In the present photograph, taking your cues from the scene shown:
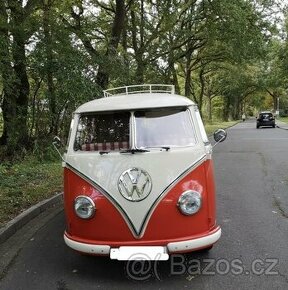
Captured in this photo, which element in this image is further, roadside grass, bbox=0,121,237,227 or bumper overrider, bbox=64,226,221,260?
roadside grass, bbox=0,121,237,227

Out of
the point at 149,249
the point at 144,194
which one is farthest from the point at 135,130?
the point at 149,249

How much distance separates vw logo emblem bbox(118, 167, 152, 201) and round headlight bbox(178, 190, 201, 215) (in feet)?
1.21

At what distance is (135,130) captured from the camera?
5.43 m

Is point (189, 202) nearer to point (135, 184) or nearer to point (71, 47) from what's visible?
point (135, 184)

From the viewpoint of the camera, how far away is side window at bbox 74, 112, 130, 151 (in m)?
5.51

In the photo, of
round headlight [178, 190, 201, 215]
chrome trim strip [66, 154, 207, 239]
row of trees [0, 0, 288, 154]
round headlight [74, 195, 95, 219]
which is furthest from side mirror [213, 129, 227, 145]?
row of trees [0, 0, 288, 154]

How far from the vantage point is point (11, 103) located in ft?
45.1

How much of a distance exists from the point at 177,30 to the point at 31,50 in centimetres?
1692

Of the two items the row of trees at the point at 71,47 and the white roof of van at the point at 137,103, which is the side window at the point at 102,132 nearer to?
the white roof of van at the point at 137,103

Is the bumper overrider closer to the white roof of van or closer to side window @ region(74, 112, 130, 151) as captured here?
side window @ region(74, 112, 130, 151)

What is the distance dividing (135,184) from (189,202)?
611 mm

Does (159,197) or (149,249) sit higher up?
(159,197)

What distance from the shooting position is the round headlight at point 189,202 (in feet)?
15.8

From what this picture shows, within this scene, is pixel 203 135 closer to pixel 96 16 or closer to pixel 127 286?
pixel 127 286
